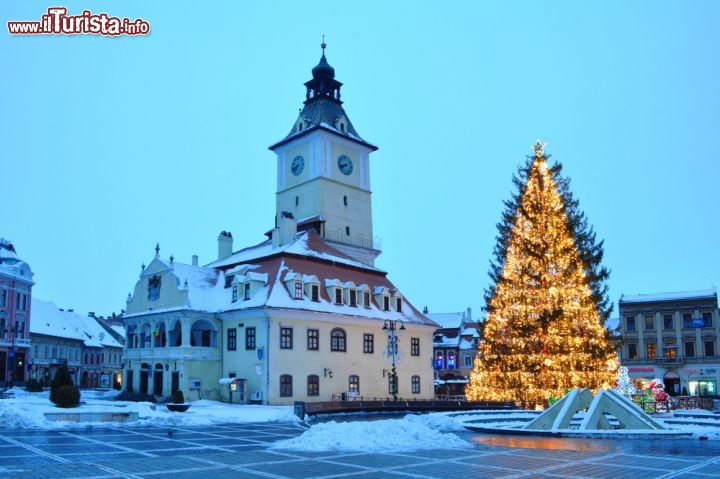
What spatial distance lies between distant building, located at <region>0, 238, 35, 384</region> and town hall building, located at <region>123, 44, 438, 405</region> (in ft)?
81.9

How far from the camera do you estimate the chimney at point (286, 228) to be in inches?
2037

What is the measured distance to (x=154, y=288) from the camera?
165 ft

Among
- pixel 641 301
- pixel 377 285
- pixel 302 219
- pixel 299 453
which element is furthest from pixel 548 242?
pixel 641 301

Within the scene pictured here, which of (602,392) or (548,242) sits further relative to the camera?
(548,242)

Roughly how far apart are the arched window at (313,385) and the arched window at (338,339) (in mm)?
2369

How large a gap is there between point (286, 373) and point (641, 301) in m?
44.9

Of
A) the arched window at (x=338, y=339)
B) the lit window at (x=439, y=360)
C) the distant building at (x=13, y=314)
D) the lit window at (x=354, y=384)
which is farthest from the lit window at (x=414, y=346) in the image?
the distant building at (x=13, y=314)

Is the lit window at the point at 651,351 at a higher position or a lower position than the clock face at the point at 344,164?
lower

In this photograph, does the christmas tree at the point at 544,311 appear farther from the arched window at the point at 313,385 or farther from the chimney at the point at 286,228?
the chimney at the point at 286,228

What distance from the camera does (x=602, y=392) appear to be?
2327 cm

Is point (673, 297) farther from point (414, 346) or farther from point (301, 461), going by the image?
point (301, 461)

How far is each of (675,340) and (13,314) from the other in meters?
68.4

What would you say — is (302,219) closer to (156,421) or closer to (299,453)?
(156,421)

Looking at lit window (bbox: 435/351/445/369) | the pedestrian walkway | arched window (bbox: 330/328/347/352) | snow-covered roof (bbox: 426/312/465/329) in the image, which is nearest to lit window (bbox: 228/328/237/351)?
arched window (bbox: 330/328/347/352)
